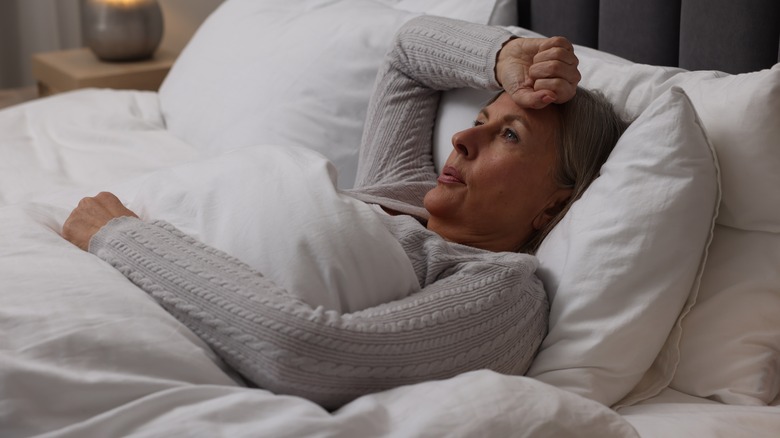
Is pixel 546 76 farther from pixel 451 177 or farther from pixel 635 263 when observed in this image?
pixel 635 263

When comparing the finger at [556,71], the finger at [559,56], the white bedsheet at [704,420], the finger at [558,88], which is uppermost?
the finger at [559,56]

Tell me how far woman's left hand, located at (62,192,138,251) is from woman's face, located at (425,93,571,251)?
44 centimetres

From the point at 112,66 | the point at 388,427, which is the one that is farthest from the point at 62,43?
the point at 388,427

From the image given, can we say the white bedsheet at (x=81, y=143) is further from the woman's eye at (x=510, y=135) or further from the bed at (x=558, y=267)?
the woman's eye at (x=510, y=135)

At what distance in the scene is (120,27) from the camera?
269 cm

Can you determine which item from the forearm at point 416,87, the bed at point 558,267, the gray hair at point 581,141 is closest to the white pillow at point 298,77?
the bed at point 558,267

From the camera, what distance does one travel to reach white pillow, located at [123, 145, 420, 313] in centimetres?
106

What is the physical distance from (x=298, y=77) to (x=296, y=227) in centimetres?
78

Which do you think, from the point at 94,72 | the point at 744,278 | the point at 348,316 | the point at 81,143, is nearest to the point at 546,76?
the point at 744,278

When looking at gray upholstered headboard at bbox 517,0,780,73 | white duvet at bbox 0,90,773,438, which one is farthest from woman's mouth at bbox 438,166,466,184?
gray upholstered headboard at bbox 517,0,780,73

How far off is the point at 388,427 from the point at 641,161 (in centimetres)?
51

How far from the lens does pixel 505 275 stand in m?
1.11

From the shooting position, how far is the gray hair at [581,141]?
1291 mm

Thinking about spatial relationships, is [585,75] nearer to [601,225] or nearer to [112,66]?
[601,225]
